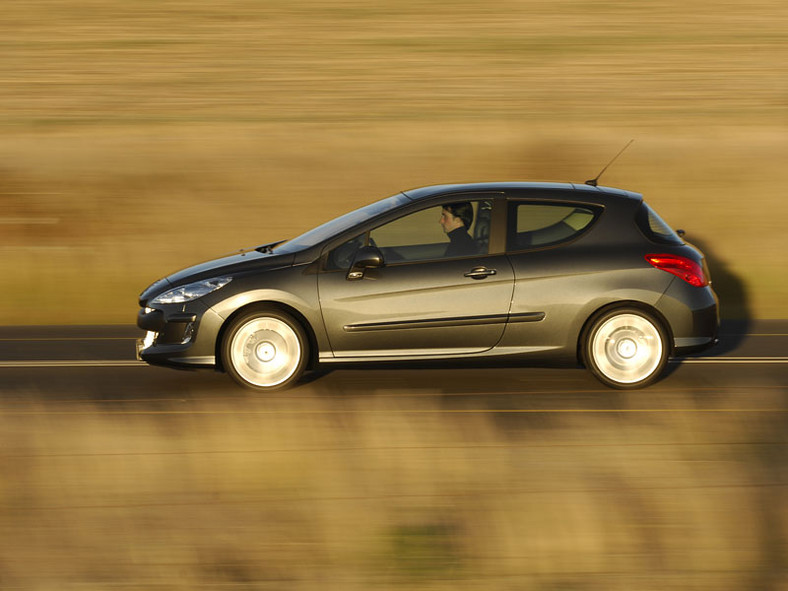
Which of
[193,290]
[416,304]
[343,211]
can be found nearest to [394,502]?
[416,304]

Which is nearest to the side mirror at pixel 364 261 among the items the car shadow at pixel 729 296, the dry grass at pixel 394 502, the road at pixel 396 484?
the road at pixel 396 484

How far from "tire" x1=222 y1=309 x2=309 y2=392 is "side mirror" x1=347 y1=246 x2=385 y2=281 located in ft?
1.79

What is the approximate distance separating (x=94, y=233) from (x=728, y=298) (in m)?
8.02

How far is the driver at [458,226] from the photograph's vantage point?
853 cm

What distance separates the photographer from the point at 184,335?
27.6 feet

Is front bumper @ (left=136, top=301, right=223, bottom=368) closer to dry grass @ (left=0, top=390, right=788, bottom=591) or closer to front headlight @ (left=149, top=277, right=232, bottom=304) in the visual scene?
front headlight @ (left=149, top=277, right=232, bottom=304)

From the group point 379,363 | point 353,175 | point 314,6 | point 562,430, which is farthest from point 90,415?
point 314,6

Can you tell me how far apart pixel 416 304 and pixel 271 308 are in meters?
1.04

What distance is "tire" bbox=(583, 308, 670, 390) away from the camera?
336 inches

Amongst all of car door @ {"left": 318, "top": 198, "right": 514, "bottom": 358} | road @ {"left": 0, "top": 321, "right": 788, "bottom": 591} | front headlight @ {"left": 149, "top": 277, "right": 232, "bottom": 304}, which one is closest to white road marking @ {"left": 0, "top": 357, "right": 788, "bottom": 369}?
road @ {"left": 0, "top": 321, "right": 788, "bottom": 591}

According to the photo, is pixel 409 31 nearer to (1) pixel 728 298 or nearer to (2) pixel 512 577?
(1) pixel 728 298

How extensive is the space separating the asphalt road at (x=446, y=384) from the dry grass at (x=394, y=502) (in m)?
0.57

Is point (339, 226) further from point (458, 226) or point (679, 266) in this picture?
point (679, 266)

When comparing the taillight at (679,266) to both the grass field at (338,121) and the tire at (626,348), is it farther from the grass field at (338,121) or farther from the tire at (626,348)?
the grass field at (338,121)
